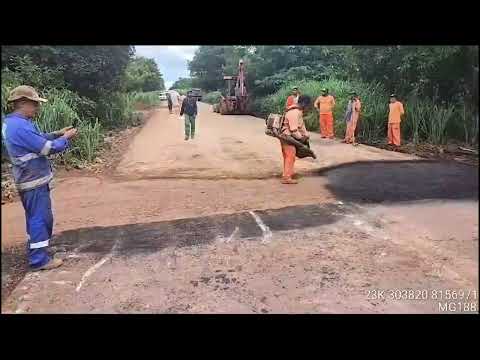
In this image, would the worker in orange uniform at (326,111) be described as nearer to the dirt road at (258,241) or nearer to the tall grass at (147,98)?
the dirt road at (258,241)

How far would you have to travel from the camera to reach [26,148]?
8.64 ft

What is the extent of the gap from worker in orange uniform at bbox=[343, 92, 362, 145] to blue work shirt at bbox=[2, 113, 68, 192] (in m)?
6.92

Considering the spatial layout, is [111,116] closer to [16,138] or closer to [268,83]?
[268,83]

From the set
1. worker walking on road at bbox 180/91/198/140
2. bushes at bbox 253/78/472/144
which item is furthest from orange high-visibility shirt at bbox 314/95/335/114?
worker walking on road at bbox 180/91/198/140

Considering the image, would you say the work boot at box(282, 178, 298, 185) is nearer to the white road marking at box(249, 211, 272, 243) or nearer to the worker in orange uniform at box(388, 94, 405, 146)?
the white road marking at box(249, 211, 272, 243)

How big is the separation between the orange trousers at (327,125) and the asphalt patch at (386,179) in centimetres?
315

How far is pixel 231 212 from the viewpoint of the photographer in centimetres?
419

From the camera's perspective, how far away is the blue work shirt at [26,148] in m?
2.59

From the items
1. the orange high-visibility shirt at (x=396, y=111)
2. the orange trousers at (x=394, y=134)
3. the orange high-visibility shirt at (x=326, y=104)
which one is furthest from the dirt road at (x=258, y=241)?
the orange high-visibility shirt at (x=326, y=104)

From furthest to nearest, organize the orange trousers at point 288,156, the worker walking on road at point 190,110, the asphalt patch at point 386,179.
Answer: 1. the worker walking on road at point 190,110
2. the orange trousers at point 288,156
3. the asphalt patch at point 386,179

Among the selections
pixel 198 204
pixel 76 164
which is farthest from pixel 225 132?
pixel 198 204

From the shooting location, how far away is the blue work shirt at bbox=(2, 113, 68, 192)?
2594 mm

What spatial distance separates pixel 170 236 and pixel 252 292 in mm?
1249
